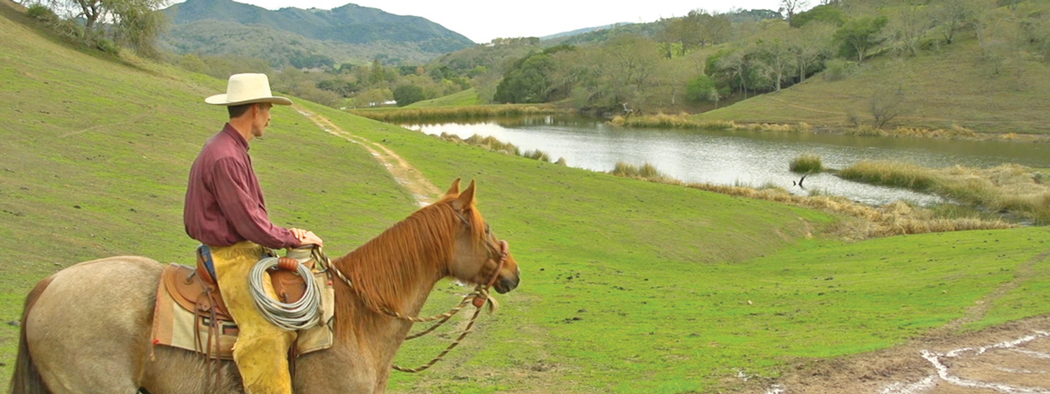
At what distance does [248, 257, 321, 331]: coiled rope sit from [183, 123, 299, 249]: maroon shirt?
0.69ft

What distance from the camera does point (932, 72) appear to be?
90.5 m

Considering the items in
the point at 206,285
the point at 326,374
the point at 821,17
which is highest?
the point at 821,17

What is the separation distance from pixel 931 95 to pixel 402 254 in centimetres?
9436

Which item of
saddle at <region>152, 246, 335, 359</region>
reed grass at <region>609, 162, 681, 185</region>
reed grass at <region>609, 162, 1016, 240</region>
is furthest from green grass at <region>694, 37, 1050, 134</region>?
saddle at <region>152, 246, 335, 359</region>

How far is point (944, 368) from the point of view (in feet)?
30.6

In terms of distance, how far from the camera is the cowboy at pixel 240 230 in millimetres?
4684

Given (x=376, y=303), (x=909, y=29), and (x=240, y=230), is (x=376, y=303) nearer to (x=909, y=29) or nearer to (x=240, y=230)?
(x=240, y=230)

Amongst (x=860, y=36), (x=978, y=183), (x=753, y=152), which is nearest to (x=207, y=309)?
(x=978, y=183)

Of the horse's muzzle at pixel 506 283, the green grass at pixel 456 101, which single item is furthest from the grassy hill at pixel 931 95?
the horse's muzzle at pixel 506 283

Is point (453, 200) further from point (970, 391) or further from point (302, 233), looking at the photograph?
point (970, 391)

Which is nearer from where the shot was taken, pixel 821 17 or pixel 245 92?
pixel 245 92

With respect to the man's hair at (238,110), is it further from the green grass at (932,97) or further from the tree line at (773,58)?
the tree line at (773,58)

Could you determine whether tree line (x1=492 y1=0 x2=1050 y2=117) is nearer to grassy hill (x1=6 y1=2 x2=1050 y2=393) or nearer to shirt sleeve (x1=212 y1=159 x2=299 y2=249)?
grassy hill (x1=6 y1=2 x2=1050 y2=393)

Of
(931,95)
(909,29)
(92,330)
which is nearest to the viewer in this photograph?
(92,330)
